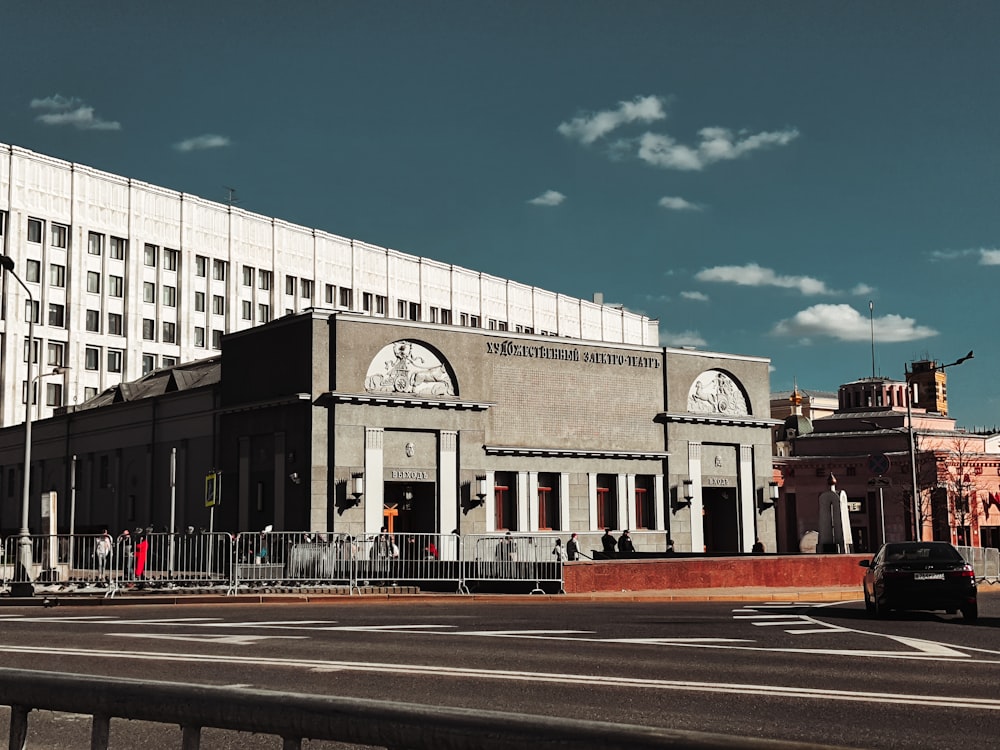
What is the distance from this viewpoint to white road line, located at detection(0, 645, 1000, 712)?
9.87 m

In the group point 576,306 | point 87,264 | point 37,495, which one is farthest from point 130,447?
point 576,306

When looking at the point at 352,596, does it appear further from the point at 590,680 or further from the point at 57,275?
the point at 57,275

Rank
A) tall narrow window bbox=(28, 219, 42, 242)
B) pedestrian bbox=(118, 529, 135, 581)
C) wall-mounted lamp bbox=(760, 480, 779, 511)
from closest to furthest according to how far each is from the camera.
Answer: pedestrian bbox=(118, 529, 135, 581)
wall-mounted lamp bbox=(760, 480, 779, 511)
tall narrow window bbox=(28, 219, 42, 242)

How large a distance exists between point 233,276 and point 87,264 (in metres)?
11.7

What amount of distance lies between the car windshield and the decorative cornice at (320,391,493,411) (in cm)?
2345

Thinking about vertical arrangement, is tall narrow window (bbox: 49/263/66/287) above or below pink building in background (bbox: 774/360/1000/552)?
above

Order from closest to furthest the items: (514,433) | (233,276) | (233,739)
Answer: (233,739), (514,433), (233,276)

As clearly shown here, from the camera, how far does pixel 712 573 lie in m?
32.3

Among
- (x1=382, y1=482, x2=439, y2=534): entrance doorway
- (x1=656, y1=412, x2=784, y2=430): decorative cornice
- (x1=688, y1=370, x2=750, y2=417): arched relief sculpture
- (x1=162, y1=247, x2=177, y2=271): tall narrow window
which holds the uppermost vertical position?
(x1=162, y1=247, x2=177, y2=271): tall narrow window

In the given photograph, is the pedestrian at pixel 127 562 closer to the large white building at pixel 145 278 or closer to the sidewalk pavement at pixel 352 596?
the sidewalk pavement at pixel 352 596

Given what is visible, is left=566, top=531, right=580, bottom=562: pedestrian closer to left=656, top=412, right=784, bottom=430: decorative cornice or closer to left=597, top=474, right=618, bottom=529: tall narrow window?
left=597, top=474, right=618, bottom=529: tall narrow window

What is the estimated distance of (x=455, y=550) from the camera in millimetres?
30781

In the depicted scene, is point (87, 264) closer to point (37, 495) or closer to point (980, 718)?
point (37, 495)

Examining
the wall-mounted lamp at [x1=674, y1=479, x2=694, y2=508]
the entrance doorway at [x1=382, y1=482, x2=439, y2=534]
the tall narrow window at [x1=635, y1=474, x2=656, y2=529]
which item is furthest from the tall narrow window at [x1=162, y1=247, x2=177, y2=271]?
the wall-mounted lamp at [x1=674, y1=479, x2=694, y2=508]
